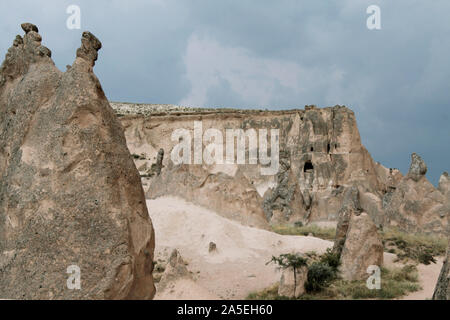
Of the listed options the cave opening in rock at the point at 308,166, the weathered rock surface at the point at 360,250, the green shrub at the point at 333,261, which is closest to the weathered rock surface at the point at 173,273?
the green shrub at the point at 333,261

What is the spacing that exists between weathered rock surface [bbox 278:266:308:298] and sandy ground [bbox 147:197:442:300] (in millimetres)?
731

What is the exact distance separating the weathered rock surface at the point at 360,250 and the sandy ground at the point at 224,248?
3.95 ft

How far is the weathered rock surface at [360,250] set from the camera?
35.6 feet

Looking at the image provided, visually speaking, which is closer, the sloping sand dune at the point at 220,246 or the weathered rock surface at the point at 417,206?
the sloping sand dune at the point at 220,246

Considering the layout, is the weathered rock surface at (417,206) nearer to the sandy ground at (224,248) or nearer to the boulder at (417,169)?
the boulder at (417,169)

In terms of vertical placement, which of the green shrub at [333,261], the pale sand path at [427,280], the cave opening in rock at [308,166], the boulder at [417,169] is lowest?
the pale sand path at [427,280]

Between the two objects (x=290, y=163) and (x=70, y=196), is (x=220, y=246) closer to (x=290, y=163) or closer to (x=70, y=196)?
(x=70, y=196)

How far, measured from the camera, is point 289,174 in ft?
80.1
